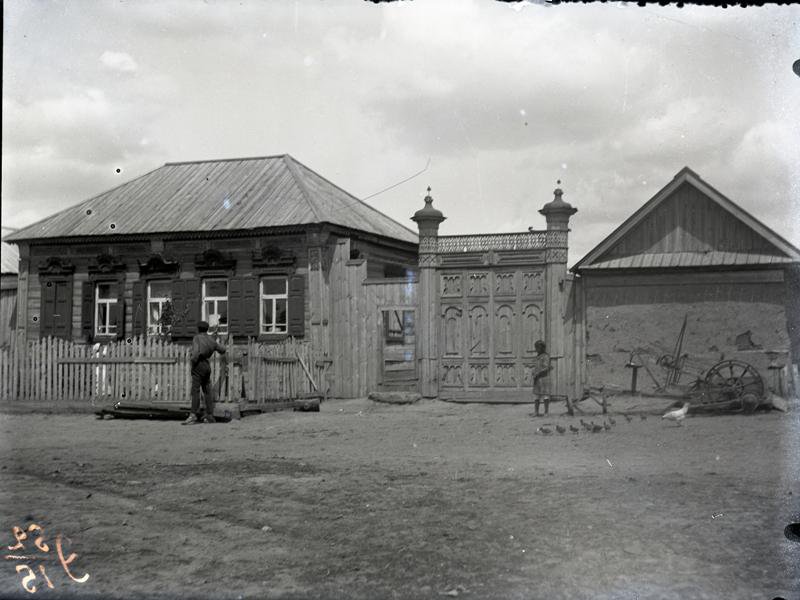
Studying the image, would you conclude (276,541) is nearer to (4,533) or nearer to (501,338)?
(4,533)

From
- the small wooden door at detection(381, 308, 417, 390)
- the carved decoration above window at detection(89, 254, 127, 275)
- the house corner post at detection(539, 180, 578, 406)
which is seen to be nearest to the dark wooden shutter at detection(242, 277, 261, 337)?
the small wooden door at detection(381, 308, 417, 390)

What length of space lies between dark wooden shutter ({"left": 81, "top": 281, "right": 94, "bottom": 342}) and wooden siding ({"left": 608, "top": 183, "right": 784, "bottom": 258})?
14175 millimetres

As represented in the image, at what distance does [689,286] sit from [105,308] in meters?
15.6

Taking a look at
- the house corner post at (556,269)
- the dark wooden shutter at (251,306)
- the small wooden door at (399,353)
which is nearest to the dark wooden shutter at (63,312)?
the dark wooden shutter at (251,306)

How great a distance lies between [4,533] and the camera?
6121 mm

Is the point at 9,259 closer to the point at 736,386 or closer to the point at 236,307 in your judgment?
the point at 236,307

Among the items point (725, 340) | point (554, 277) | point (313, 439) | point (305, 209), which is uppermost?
point (305, 209)

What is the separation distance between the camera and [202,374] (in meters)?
14.1

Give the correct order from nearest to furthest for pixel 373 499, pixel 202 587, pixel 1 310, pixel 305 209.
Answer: pixel 202 587 → pixel 373 499 → pixel 305 209 → pixel 1 310

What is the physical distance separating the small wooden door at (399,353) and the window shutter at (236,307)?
3746mm

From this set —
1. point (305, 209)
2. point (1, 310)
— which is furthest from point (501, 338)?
point (1, 310)

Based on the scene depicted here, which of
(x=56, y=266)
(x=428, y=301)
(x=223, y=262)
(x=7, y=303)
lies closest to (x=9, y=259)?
(x=7, y=303)

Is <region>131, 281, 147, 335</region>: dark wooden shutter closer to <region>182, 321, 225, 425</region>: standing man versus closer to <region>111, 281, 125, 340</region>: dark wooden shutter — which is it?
<region>111, 281, 125, 340</region>: dark wooden shutter

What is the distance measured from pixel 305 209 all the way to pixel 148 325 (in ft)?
18.1
